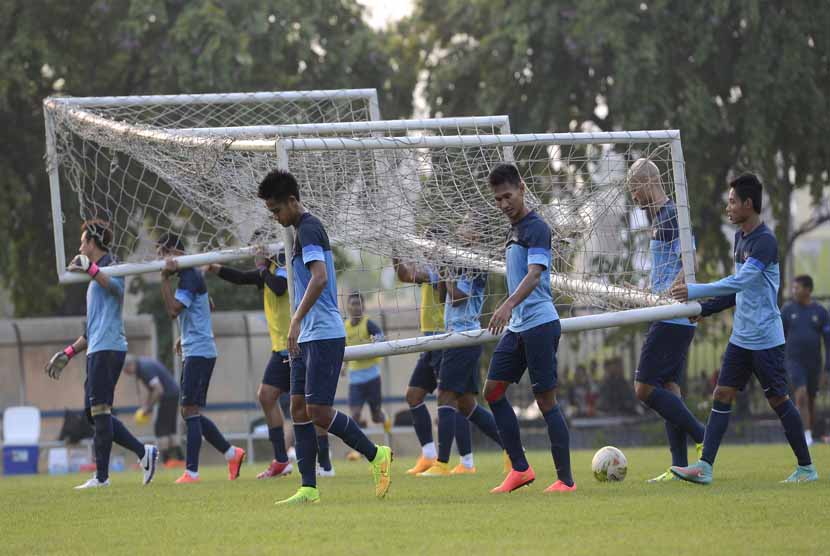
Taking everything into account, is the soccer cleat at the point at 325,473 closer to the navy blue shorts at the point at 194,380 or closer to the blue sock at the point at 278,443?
the blue sock at the point at 278,443

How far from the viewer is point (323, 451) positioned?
41.0 ft

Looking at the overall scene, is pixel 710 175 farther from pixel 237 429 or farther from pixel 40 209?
pixel 40 209

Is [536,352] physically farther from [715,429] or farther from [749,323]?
[749,323]

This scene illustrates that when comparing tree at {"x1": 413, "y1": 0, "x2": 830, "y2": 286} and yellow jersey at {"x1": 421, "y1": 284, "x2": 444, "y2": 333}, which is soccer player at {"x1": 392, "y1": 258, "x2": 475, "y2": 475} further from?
tree at {"x1": 413, "y1": 0, "x2": 830, "y2": 286}

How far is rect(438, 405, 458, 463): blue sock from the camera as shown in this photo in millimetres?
12039

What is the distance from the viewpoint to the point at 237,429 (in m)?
21.3

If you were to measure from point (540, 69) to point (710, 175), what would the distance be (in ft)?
10.3

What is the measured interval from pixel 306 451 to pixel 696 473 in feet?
9.01

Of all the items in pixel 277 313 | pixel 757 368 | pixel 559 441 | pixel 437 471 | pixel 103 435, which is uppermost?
pixel 277 313

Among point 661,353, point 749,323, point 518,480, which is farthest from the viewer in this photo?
point 661,353

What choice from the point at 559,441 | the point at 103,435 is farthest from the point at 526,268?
the point at 103,435

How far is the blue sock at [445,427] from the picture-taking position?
39.5 feet

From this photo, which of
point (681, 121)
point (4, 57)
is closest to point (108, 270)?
point (4, 57)

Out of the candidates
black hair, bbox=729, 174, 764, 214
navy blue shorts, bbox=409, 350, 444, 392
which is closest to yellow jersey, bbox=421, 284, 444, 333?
navy blue shorts, bbox=409, 350, 444, 392
